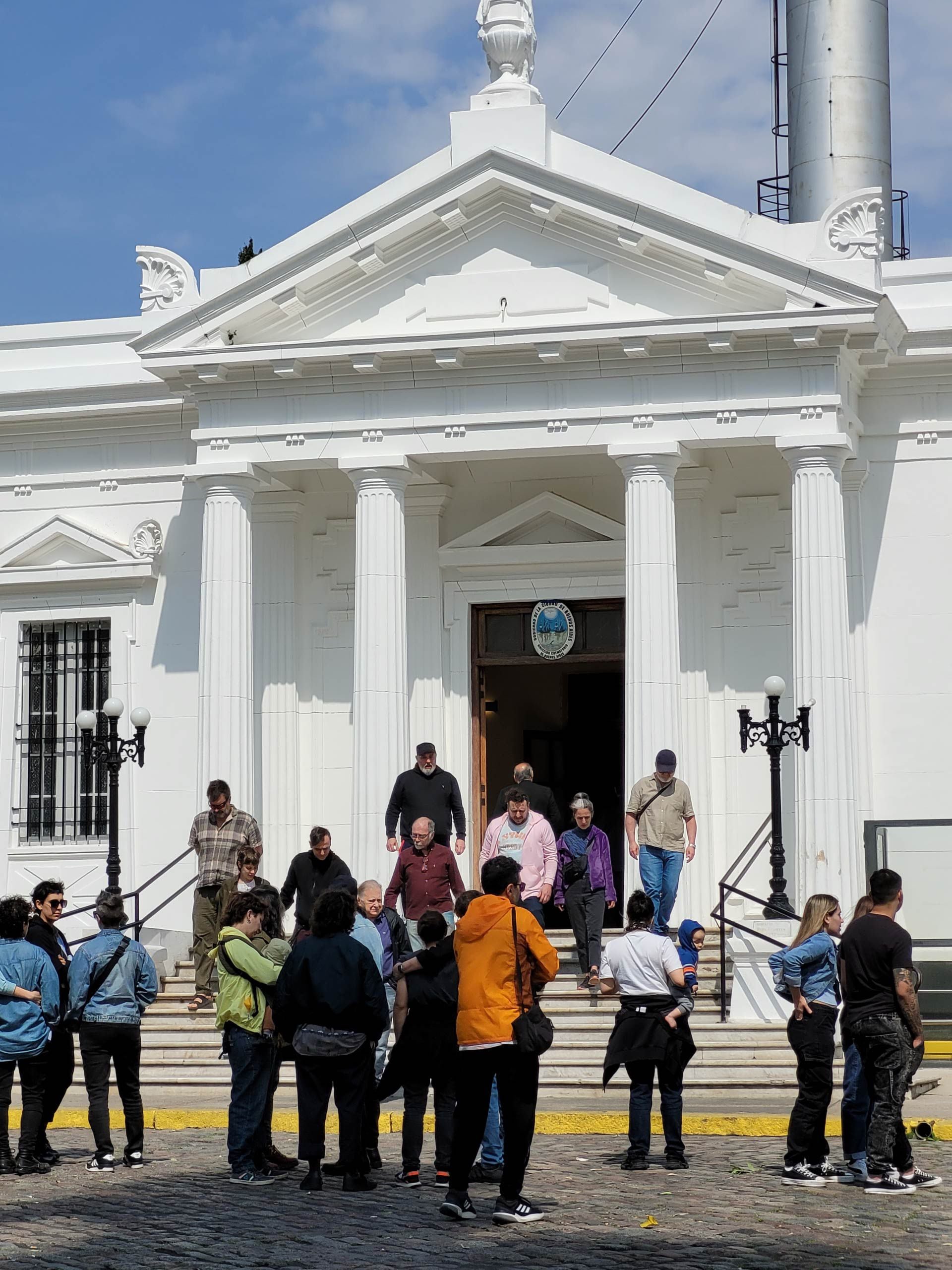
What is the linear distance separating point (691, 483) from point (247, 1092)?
34.8 feet

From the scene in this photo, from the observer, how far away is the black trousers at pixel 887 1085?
10352 millimetres

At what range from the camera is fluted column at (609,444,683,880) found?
1816 centimetres

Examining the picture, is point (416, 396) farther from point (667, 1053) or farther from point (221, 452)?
point (667, 1053)

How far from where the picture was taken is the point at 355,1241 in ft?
30.1

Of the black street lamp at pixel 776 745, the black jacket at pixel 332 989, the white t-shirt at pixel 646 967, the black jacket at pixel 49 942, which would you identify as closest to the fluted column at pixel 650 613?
the black street lamp at pixel 776 745

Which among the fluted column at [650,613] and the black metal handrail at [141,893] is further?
the black metal handrail at [141,893]

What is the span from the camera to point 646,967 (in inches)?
454

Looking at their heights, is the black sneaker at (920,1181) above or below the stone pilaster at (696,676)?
below

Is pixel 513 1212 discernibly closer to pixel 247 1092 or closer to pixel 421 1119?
pixel 421 1119

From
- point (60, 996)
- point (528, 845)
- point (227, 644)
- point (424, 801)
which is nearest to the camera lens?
point (60, 996)

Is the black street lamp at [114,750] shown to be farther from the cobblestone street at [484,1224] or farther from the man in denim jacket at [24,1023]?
the cobblestone street at [484,1224]

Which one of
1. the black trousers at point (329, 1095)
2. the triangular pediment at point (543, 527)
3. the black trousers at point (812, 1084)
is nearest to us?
the black trousers at point (329, 1095)

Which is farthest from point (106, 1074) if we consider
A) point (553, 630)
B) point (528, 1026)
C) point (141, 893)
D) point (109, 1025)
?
point (553, 630)

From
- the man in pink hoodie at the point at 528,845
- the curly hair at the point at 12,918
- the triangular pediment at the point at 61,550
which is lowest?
the curly hair at the point at 12,918
